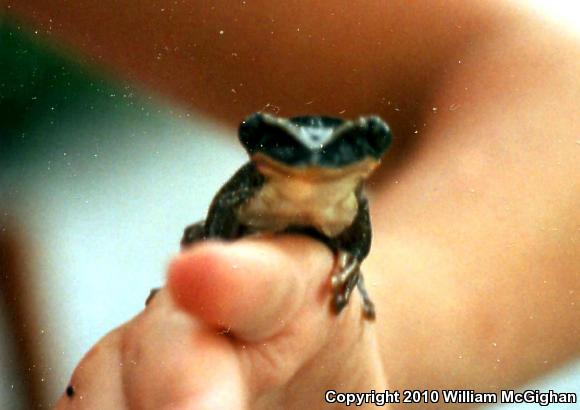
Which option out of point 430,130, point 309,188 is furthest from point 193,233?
point 430,130

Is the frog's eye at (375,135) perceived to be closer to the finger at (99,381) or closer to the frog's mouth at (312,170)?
the frog's mouth at (312,170)

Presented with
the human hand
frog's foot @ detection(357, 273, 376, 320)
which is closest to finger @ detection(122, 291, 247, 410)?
the human hand

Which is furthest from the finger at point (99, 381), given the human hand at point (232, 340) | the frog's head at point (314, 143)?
the frog's head at point (314, 143)

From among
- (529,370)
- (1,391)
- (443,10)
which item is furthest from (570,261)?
(1,391)

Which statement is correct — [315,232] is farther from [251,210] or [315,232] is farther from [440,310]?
[440,310]

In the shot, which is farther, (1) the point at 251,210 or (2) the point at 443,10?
(2) the point at 443,10

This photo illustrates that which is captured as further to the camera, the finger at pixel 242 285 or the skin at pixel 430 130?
the skin at pixel 430 130

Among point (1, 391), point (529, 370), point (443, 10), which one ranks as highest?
point (443, 10)
